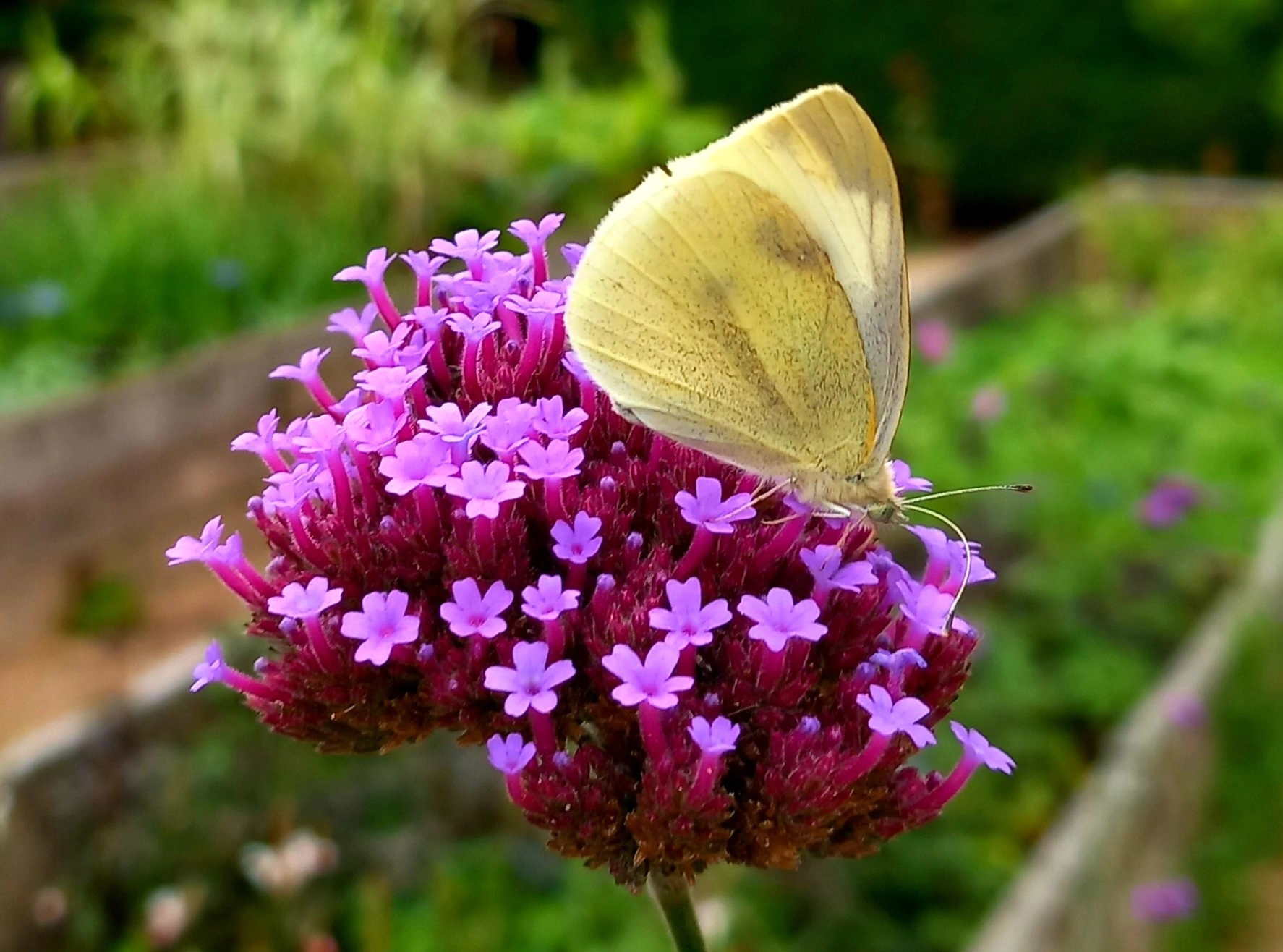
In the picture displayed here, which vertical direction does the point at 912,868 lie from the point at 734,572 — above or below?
below

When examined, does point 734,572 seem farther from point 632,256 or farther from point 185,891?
point 185,891

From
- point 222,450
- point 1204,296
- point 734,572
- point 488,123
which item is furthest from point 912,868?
point 488,123

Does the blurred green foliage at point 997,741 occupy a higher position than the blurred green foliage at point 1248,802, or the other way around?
the blurred green foliage at point 997,741

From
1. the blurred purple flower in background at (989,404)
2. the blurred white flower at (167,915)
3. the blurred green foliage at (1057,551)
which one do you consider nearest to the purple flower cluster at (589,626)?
the blurred white flower at (167,915)

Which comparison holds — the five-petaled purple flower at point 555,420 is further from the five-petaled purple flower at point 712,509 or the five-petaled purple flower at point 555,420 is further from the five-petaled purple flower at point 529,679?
the five-petaled purple flower at point 529,679

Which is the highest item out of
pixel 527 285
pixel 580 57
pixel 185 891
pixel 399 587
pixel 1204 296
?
pixel 527 285

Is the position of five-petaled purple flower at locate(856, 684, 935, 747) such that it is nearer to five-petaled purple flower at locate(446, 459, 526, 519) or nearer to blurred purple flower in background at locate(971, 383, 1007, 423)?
five-petaled purple flower at locate(446, 459, 526, 519)

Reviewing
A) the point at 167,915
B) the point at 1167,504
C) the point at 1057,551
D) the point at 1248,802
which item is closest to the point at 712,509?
the point at 167,915
